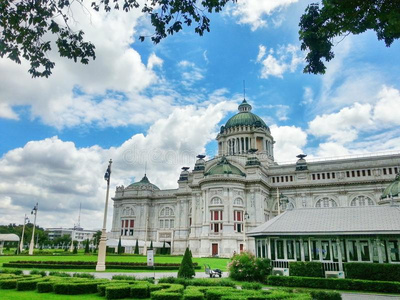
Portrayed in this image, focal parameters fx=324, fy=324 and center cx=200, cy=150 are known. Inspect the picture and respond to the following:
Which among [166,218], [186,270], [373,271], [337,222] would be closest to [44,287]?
[186,270]

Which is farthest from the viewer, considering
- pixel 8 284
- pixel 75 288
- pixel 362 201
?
pixel 362 201

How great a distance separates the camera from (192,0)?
11555 millimetres

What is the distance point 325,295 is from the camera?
16.0 meters

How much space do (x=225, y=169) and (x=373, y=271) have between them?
4643cm

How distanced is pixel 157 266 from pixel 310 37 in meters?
29.4

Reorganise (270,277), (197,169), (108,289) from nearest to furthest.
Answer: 1. (108,289)
2. (270,277)
3. (197,169)

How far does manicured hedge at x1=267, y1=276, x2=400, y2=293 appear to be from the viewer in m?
20.2

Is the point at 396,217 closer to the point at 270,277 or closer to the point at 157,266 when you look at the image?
the point at 270,277

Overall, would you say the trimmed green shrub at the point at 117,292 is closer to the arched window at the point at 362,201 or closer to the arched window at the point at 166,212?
the arched window at the point at 362,201

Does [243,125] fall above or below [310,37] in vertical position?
above

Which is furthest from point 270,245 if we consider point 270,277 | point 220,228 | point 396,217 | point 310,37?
point 220,228

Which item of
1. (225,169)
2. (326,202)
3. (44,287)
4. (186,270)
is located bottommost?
(44,287)

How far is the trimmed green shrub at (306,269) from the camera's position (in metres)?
23.4

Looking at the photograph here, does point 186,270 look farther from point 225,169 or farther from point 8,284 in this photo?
point 225,169
